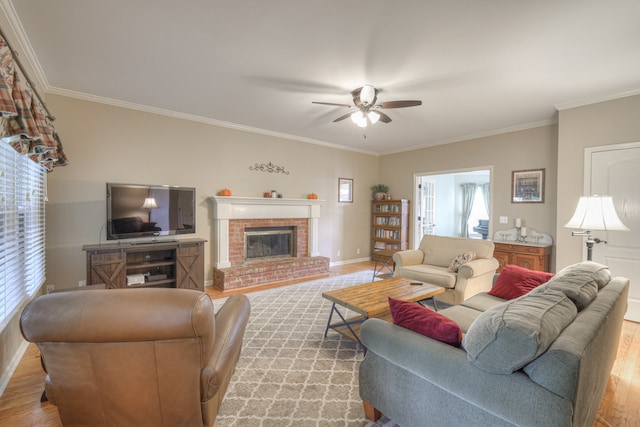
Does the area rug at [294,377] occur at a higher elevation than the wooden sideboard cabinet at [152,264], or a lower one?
lower

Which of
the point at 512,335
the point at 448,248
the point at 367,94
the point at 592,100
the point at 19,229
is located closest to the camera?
the point at 512,335

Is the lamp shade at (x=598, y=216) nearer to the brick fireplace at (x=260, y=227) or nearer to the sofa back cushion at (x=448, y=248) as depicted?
the sofa back cushion at (x=448, y=248)

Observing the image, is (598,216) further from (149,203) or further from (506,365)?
(149,203)

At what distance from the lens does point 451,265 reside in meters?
3.85

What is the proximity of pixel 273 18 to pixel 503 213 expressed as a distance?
4.83 m

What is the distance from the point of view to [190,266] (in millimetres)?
4055

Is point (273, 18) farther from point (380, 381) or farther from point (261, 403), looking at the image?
point (261, 403)

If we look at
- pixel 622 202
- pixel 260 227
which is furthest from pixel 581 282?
pixel 260 227

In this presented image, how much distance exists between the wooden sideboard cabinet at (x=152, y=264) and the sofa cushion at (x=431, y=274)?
2.89 metres

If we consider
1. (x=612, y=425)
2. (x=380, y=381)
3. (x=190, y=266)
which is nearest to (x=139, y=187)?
(x=190, y=266)

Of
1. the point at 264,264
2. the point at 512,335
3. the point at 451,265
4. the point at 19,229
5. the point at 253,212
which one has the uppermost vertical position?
the point at 253,212

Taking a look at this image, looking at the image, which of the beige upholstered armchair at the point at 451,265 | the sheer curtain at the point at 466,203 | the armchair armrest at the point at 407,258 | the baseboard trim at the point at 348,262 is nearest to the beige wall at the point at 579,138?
the beige upholstered armchair at the point at 451,265

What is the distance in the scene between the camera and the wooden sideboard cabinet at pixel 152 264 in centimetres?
346

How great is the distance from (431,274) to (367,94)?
2.34 meters
